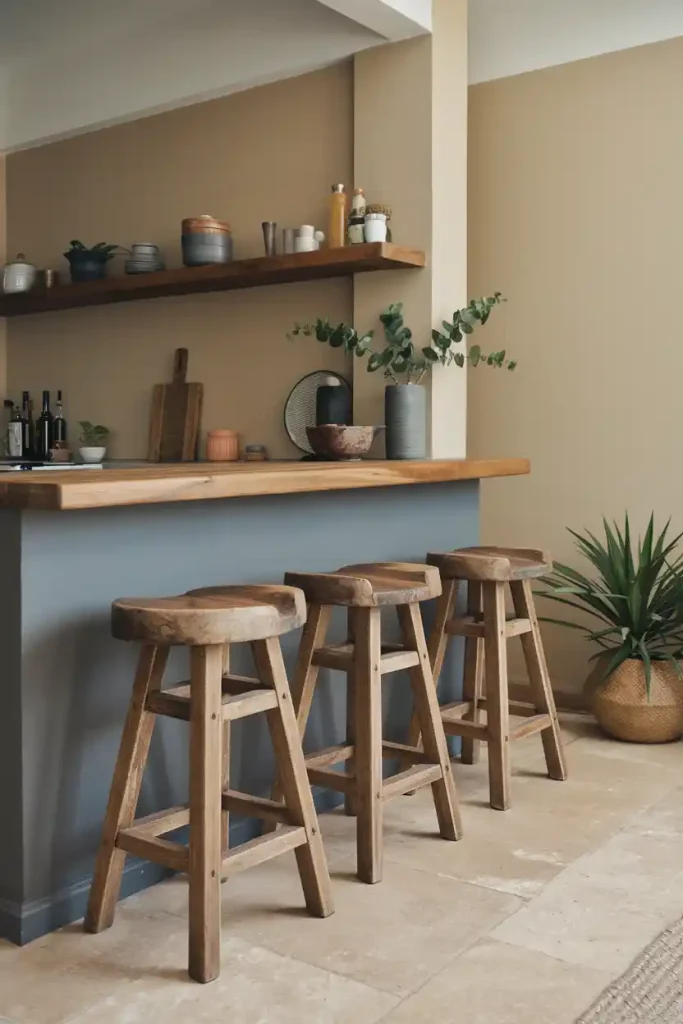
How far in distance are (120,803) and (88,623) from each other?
40 centimetres

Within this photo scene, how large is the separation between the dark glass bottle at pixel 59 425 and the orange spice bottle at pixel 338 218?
1.78 meters

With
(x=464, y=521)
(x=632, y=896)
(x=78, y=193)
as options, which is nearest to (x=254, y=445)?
(x=464, y=521)

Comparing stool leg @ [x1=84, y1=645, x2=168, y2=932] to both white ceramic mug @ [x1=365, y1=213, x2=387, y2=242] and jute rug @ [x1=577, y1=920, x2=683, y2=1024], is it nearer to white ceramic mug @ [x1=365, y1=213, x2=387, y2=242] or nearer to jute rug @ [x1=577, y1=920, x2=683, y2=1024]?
jute rug @ [x1=577, y1=920, x2=683, y2=1024]

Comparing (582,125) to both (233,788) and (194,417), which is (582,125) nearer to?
(194,417)

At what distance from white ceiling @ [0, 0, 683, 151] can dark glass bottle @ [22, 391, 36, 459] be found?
1220 mm

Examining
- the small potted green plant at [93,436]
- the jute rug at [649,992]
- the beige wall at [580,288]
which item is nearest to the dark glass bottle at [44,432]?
Result: the small potted green plant at [93,436]

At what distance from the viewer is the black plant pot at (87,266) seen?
4574mm

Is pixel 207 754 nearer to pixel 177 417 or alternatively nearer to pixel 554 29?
pixel 177 417

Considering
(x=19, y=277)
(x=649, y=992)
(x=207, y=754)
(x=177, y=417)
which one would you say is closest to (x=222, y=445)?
(x=177, y=417)

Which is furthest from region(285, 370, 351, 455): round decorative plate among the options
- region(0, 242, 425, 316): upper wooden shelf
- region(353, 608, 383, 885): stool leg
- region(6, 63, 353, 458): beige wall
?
region(353, 608, 383, 885): stool leg

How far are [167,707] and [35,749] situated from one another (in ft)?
1.03

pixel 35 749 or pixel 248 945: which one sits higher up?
pixel 35 749

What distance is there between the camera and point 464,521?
3619 mm

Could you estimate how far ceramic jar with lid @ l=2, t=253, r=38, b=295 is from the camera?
15.8 feet
